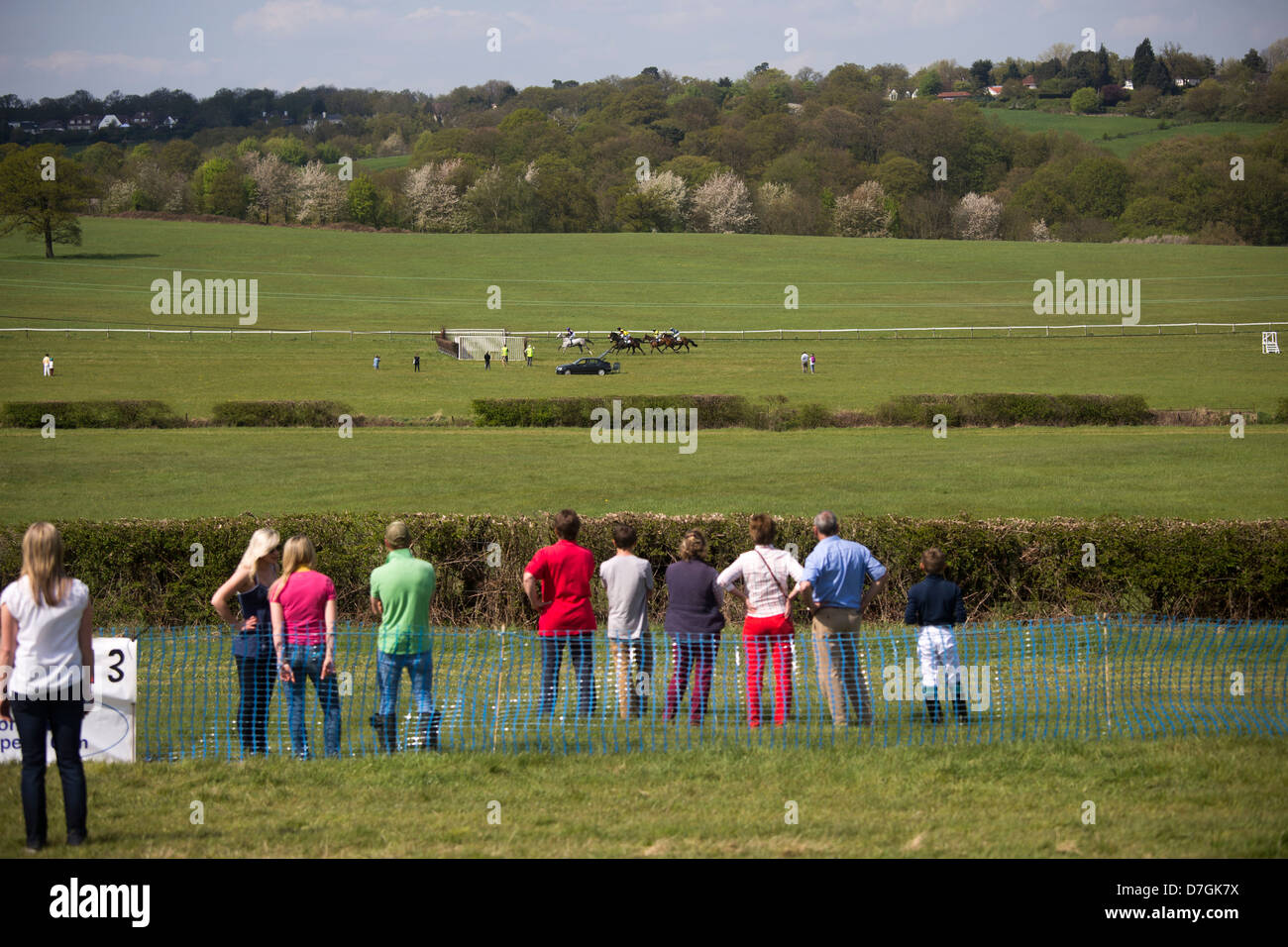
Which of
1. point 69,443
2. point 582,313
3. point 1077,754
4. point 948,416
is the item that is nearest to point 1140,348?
point 948,416

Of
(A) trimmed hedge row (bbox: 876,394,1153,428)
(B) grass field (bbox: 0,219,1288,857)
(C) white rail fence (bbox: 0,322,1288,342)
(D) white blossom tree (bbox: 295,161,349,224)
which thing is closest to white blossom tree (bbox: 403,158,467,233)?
(D) white blossom tree (bbox: 295,161,349,224)

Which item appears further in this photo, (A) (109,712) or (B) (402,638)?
(B) (402,638)

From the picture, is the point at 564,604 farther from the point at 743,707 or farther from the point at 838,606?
the point at 838,606

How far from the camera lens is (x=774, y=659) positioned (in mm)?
8719

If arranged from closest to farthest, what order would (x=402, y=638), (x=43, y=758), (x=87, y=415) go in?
(x=43, y=758), (x=402, y=638), (x=87, y=415)

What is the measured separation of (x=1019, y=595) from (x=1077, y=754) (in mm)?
6277

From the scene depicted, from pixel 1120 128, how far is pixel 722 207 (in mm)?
62230

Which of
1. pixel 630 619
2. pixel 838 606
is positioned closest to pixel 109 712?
pixel 630 619

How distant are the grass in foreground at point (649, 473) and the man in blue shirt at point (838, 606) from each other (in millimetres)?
12755

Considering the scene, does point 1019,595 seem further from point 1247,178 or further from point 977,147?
point 977,147

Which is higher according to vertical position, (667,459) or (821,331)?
(821,331)

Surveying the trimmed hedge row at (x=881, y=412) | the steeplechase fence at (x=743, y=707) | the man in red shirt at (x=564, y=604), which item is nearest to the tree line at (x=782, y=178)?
the trimmed hedge row at (x=881, y=412)

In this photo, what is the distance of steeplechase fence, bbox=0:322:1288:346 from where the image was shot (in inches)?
2450

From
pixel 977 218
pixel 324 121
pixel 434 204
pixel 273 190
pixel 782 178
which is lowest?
pixel 977 218
